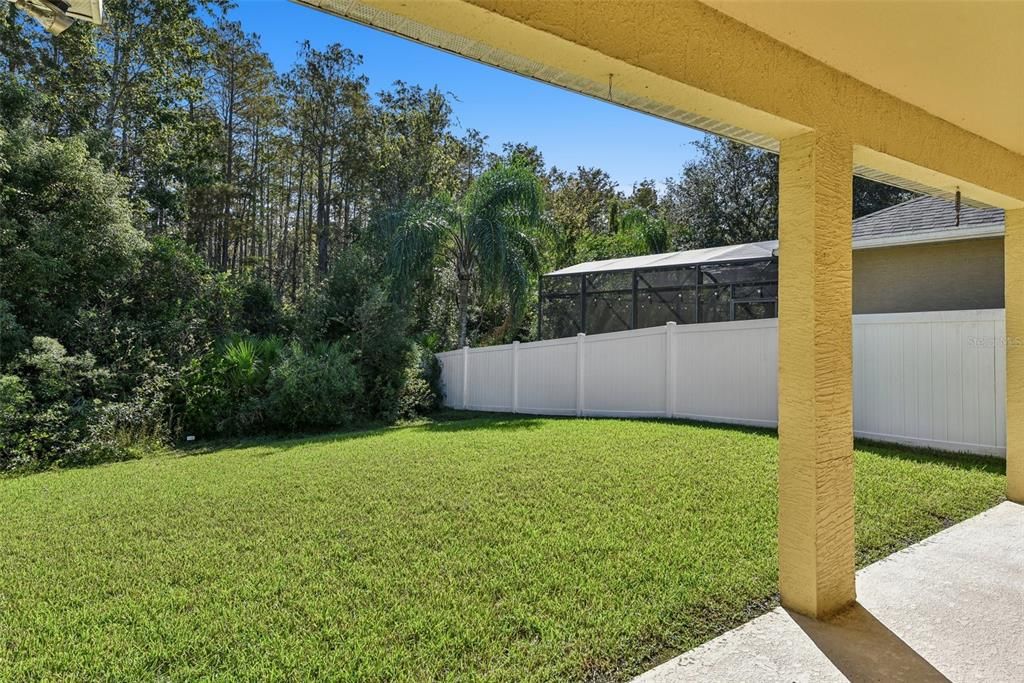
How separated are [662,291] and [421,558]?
9.05 metres

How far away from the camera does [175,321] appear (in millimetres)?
10461

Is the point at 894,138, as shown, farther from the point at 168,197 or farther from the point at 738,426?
the point at 168,197

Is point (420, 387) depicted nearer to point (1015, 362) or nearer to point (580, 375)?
point (580, 375)

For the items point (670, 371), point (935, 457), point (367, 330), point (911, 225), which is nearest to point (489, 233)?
point (367, 330)

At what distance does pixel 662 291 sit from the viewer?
36.8 feet

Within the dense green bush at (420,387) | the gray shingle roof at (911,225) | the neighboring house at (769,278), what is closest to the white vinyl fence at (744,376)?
the dense green bush at (420,387)

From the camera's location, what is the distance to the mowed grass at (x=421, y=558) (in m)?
2.28

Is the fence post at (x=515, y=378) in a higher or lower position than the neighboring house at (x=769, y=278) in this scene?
lower

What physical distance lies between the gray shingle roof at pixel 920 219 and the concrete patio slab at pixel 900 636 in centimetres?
613

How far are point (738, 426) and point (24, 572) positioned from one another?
704 cm

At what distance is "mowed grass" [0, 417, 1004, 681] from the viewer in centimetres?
228

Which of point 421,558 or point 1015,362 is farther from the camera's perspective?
point 1015,362

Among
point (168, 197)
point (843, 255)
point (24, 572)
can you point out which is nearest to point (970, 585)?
point (843, 255)

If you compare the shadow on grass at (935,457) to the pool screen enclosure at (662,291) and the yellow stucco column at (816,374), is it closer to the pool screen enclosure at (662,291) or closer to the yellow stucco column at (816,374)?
the yellow stucco column at (816,374)
